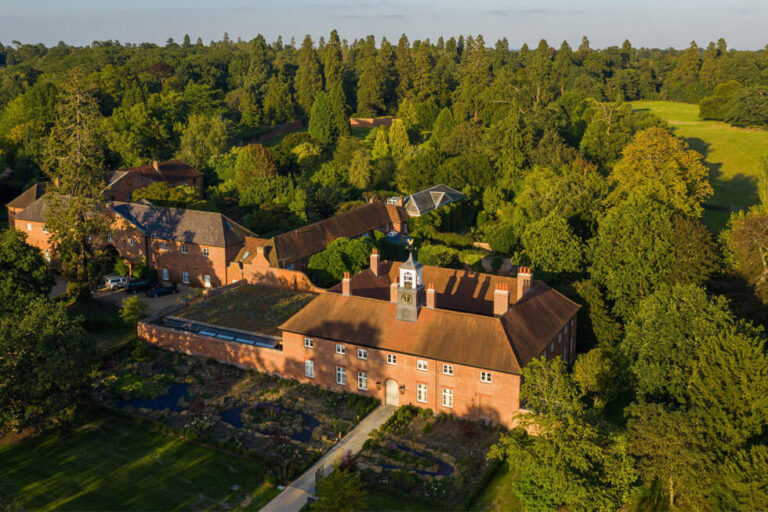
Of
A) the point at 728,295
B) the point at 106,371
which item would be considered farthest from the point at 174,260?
the point at 728,295

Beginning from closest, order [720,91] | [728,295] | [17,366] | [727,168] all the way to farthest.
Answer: [17,366], [728,295], [727,168], [720,91]

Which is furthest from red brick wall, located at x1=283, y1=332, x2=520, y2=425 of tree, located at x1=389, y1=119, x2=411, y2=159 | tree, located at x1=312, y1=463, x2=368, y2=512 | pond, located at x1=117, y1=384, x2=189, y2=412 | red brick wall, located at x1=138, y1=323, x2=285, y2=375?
tree, located at x1=389, y1=119, x2=411, y2=159

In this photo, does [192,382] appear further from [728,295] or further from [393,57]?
[393,57]

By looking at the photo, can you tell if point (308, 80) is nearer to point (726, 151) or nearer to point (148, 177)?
point (148, 177)

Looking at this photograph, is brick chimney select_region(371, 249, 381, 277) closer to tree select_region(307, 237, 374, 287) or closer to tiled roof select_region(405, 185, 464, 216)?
tree select_region(307, 237, 374, 287)

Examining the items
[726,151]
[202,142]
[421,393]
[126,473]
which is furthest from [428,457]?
[726,151]

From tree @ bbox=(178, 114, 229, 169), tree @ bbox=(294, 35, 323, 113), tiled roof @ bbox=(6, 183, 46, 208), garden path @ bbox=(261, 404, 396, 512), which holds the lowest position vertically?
garden path @ bbox=(261, 404, 396, 512)
